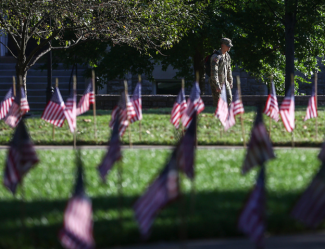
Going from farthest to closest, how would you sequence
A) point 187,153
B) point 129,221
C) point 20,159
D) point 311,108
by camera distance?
point 311,108 < point 129,221 < point 20,159 < point 187,153

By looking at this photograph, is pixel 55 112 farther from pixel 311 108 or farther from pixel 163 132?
pixel 311 108

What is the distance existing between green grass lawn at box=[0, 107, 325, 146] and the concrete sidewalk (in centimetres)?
677

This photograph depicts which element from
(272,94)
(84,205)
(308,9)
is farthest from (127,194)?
(308,9)

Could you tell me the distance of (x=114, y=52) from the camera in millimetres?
23172

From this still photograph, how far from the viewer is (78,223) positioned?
151 inches

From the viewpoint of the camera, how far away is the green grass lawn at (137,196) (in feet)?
16.2

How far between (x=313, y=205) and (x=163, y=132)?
8709mm

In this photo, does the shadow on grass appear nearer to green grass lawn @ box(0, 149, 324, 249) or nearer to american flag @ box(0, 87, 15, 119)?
green grass lawn @ box(0, 149, 324, 249)

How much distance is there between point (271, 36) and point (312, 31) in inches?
62.2

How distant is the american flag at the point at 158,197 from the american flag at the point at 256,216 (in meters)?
0.50

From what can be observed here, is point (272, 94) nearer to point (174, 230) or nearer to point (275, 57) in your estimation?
point (174, 230)

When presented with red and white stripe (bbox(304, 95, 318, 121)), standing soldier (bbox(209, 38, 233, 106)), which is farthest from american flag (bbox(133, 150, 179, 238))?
standing soldier (bbox(209, 38, 233, 106))

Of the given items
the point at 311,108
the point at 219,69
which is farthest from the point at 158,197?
the point at 219,69

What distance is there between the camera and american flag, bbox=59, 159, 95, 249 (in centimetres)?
380
